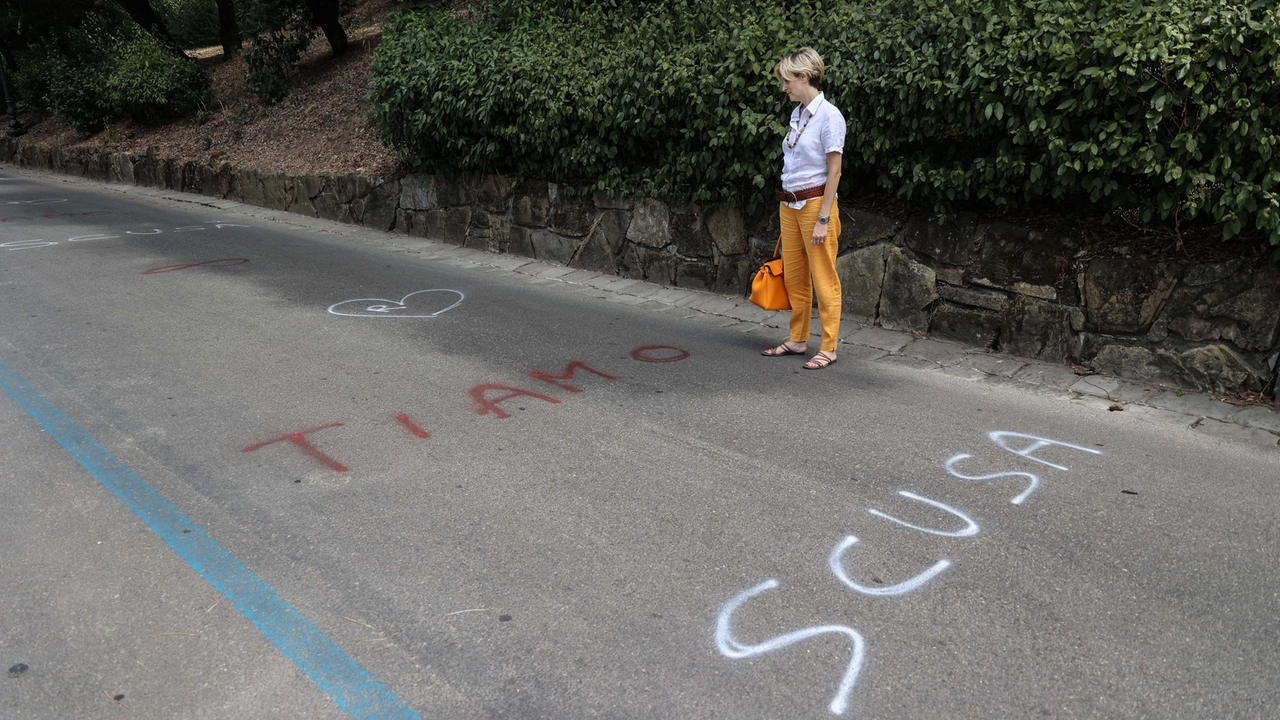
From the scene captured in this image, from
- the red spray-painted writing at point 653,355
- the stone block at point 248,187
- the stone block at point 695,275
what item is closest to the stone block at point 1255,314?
the red spray-painted writing at point 653,355

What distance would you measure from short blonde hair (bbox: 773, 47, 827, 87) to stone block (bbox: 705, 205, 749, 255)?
7.32 feet

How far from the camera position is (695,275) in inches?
328

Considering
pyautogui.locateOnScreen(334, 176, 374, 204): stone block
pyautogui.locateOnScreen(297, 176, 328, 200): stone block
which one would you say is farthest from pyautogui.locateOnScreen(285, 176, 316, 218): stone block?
pyautogui.locateOnScreen(334, 176, 374, 204): stone block

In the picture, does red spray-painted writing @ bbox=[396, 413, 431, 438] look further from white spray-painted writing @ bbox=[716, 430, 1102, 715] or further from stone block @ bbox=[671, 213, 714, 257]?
stone block @ bbox=[671, 213, 714, 257]

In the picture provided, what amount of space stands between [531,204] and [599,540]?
6.65m

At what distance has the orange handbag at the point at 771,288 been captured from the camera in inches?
246

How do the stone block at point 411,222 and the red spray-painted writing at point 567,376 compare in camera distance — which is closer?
the red spray-painted writing at point 567,376

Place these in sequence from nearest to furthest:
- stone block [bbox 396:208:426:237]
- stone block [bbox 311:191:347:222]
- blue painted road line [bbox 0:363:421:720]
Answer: blue painted road line [bbox 0:363:421:720], stone block [bbox 396:208:426:237], stone block [bbox 311:191:347:222]

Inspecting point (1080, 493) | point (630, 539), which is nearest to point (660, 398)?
point (630, 539)

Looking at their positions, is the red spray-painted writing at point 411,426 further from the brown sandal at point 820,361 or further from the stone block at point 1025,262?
the stone block at point 1025,262

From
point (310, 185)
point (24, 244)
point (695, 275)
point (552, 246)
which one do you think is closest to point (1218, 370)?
point (695, 275)

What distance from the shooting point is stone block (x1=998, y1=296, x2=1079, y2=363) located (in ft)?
19.7

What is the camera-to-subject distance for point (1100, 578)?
340 cm

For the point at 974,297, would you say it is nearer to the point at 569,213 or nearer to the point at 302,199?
the point at 569,213
